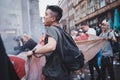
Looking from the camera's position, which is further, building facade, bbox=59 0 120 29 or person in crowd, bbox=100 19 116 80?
building facade, bbox=59 0 120 29

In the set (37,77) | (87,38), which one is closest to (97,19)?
(87,38)

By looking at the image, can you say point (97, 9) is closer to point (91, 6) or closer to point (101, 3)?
point (101, 3)

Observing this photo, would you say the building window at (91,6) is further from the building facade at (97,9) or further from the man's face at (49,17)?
the man's face at (49,17)

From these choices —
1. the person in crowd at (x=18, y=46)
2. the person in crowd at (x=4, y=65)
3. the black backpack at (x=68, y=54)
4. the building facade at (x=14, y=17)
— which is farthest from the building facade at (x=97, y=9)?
the person in crowd at (x=4, y=65)

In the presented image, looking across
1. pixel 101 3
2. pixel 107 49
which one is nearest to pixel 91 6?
pixel 101 3

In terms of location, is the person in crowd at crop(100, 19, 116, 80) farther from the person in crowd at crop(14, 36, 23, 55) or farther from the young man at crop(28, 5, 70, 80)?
the young man at crop(28, 5, 70, 80)

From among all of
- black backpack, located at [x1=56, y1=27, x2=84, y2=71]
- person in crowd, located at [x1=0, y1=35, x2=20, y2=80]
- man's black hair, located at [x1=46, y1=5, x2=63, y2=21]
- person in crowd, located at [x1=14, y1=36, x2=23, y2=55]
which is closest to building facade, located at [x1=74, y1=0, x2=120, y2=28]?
person in crowd, located at [x1=14, y1=36, x2=23, y2=55]

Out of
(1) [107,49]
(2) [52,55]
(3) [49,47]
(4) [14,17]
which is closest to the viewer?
(3) [49,47]

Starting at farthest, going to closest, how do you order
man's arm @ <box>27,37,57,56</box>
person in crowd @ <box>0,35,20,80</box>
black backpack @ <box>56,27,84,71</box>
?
black backpack @ <box>56,27,84,71</box>
man's arm @ <box>27,37,57,56</box>
person in crowd @ <box>0,35,20,80</box>

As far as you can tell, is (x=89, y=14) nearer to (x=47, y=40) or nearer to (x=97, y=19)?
(x=97, y=19)

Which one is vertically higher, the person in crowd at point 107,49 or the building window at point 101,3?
the building window at point 101,3

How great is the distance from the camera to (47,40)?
389 centimetres

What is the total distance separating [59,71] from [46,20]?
0.69 meters

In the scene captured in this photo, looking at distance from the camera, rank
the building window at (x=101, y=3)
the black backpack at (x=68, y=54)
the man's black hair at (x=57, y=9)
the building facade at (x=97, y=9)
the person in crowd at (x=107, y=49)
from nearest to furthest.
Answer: the black backpack at (x=68, y=54), the man's black hair at (x=57, y=9), the person in crowd at (x=107, y=49), the building facade at (x=97, y=9), the building window at (x=101, y=3)
